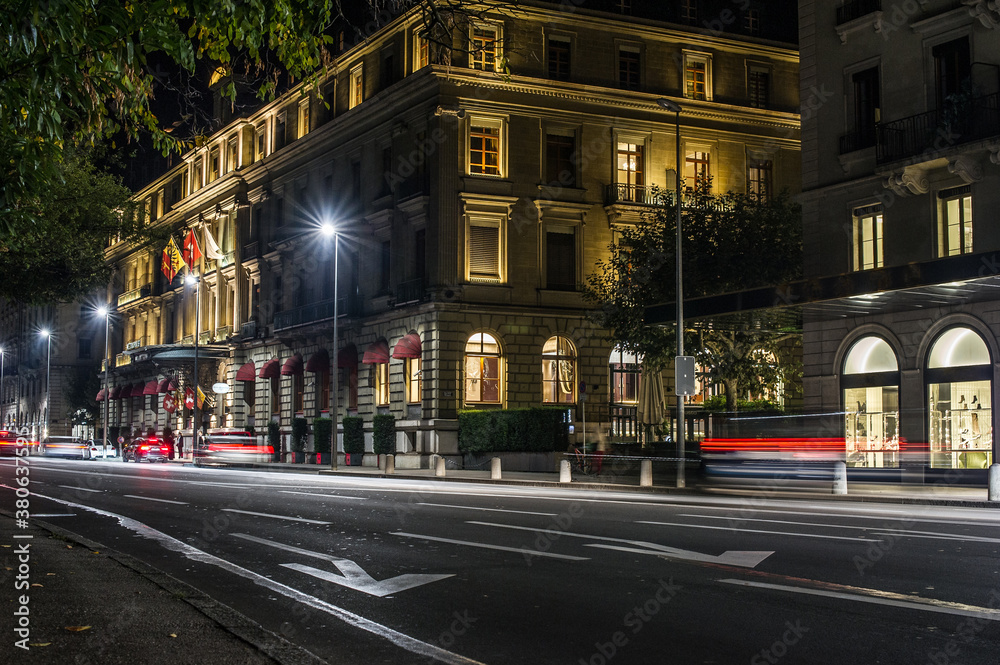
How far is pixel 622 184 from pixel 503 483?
1984cm

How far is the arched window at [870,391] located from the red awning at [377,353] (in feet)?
72.1

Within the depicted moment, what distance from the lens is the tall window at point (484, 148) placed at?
44.9 metres

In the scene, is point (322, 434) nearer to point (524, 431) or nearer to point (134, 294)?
point (524, 431)

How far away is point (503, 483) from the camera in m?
31.2

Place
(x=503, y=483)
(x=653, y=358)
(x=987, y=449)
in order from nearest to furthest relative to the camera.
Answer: (x=987, y=449) < (x=503, y=483) < (x=653, y=358)

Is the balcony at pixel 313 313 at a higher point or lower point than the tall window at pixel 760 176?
lower

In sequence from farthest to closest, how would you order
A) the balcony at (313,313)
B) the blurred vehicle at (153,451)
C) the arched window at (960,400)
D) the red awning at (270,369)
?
the blurred vehicle at (153,451) → the red awning at (270,369) → the balcony at (313,313) → the arched window at (960,400)

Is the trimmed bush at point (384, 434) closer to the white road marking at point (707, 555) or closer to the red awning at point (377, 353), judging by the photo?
the red awning at point (377, 353)

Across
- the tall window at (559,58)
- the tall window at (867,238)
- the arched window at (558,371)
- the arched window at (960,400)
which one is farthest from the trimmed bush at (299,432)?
the arched window at (960,400)

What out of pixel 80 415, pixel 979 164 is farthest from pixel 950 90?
pixel 80 415

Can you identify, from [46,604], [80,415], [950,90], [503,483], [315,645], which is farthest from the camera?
[80,415]

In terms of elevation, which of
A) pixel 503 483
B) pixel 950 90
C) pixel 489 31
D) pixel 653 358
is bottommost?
pixel 503 483

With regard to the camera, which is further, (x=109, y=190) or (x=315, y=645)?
(x=109, y=190)

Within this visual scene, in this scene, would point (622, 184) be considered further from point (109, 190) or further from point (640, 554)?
point (640, 554)
